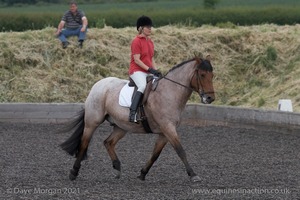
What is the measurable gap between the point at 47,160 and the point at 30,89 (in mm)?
7799

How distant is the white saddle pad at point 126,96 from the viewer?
41.8 feet

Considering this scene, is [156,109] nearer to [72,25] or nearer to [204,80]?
[204,80]

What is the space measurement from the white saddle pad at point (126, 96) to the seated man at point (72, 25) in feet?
32.3

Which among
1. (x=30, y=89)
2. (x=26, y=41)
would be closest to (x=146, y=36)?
(x=30, y=89)

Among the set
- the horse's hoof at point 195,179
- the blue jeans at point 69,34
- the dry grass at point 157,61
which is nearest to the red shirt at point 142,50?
the horse's hoof at point 195,179

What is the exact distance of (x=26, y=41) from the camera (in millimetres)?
23578

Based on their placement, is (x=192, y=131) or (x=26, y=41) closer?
(x=192, y=131)

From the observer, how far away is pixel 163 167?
1367 cm

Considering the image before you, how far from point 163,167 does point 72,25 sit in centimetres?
986

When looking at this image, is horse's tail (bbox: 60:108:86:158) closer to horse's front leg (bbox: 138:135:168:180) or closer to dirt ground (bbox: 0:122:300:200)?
dirt ground (bbox: 0:122:300:200)

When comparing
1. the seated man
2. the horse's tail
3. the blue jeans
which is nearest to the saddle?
the horse's tail

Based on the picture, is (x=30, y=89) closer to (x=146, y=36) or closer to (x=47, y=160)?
(x=47, y=160)

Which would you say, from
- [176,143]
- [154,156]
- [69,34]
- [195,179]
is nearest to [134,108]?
[154,156]

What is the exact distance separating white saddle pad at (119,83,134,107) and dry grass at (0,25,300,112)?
8163 mm
